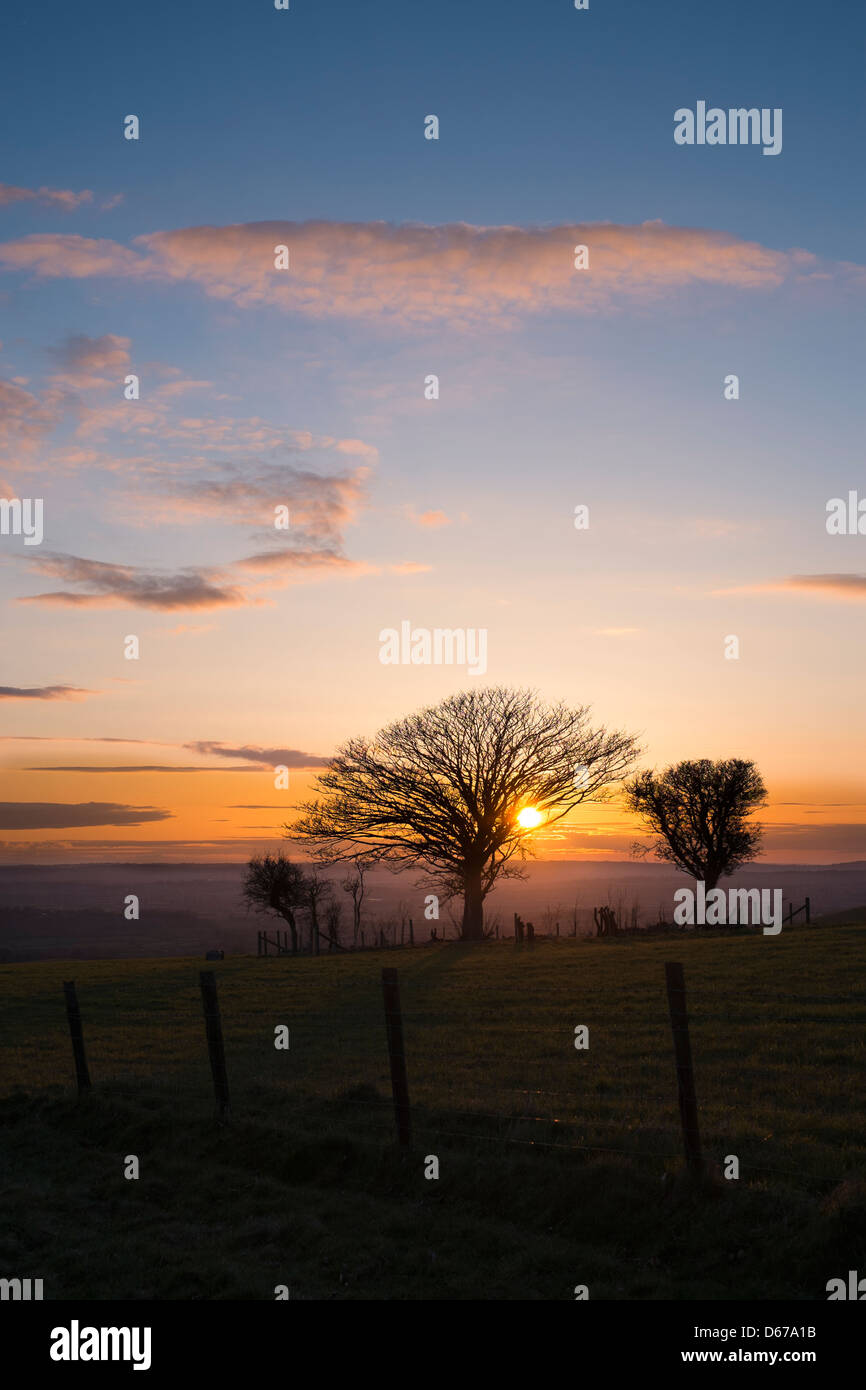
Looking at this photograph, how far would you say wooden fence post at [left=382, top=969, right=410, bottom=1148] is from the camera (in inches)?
454

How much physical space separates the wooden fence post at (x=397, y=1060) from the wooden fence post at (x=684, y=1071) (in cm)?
315

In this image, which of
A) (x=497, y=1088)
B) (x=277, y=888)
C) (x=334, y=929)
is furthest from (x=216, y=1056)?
(x=277, y=888)

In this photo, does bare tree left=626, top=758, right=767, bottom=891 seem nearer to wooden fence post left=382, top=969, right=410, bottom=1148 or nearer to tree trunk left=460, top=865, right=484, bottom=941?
tree trunk left=460, top=865, right=484, bottom=941

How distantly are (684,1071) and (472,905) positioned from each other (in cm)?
4714

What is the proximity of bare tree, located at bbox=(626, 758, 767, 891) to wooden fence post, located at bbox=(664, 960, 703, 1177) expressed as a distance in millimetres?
66589

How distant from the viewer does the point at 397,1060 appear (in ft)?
38.9

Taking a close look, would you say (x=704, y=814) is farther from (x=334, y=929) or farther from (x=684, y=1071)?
(x=684, y=1071)

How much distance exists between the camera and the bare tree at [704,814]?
74375 mm
